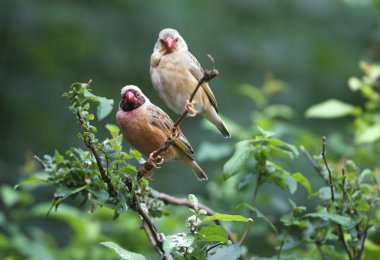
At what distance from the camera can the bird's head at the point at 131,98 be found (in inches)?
129

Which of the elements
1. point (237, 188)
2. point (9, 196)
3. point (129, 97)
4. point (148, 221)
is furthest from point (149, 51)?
point (148, 221)

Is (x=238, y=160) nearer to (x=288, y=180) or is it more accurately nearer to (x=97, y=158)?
(x=288, y=180)

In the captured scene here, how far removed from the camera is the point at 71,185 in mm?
3289

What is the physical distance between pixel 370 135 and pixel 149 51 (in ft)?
16.8

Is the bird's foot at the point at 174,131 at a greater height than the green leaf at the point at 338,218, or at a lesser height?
greater

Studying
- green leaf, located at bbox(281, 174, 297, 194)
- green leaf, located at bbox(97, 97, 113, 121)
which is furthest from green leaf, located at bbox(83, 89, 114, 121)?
green leaf, located at bbox(281, 174, 297, 194)

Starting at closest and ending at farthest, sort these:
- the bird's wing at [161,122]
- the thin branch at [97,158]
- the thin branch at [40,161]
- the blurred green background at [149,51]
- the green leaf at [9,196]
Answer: the thin branch at [97,158]
the thin branch at [40,161]
the bird's wing at [161,122]
the green leaf at [9,196]
the blurred green background at [149,51]

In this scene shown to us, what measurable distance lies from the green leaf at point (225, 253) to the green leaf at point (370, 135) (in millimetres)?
2103

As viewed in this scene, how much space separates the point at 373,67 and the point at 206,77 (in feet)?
9.62

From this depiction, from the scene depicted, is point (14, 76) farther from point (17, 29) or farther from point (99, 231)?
point (99, 231)

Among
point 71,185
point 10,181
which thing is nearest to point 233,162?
point 71,185

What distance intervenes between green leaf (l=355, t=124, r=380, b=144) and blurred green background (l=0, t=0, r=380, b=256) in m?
3.73

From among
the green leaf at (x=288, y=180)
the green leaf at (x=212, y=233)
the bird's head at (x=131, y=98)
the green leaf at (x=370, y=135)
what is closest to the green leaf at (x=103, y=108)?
the bird's head at (x=131, y=98)

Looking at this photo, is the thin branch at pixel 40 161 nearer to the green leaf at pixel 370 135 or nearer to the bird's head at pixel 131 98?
the bird's head at pixel 131 98
